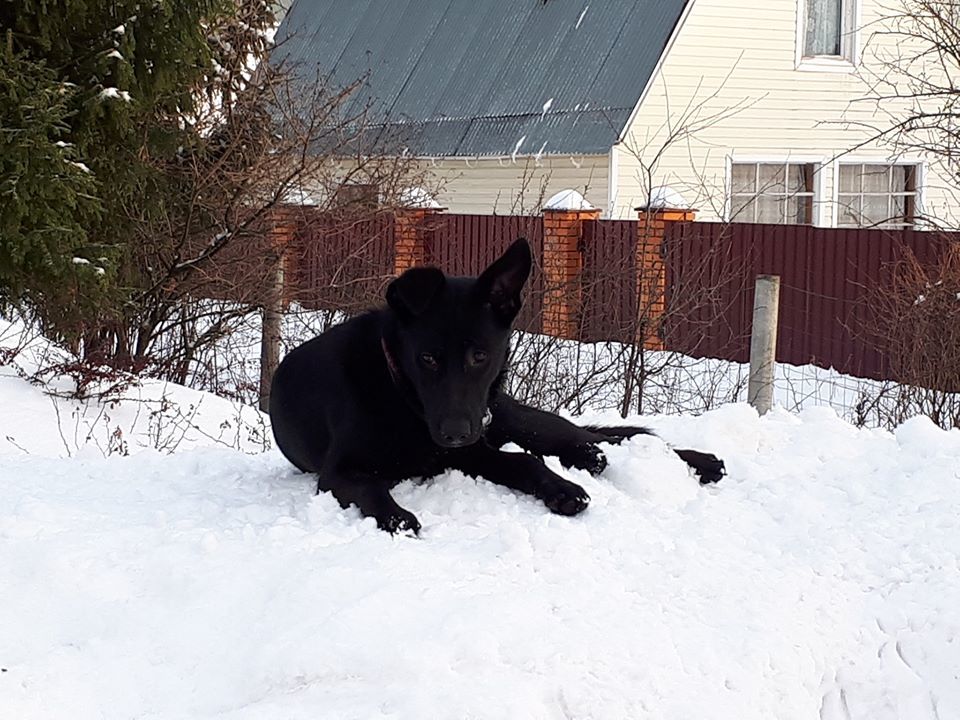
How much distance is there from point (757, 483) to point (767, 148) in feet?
59.5

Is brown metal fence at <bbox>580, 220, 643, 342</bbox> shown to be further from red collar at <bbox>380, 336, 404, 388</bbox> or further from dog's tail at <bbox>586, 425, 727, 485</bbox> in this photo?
red collar at <bbox>380, 336, 404, 388</bbox>

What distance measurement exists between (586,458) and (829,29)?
19.9 m

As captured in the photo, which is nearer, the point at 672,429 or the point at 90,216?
the point at 672,429

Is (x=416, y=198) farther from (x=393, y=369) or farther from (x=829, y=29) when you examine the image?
(x=829, y=29)

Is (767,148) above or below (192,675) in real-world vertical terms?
above

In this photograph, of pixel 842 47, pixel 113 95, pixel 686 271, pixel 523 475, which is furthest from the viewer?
pixel 842 47

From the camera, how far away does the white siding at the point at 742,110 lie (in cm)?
2050

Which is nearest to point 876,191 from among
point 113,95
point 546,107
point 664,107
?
point 664,107

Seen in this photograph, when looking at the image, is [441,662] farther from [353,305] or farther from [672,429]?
[353,305]

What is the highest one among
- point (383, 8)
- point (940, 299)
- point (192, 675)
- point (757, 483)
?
point (383, 8)

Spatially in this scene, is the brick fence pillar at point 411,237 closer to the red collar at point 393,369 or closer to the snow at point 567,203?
the snow at point 567,203

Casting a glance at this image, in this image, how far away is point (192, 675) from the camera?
350cm

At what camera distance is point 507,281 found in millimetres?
4797

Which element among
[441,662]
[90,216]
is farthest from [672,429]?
[90,216]
